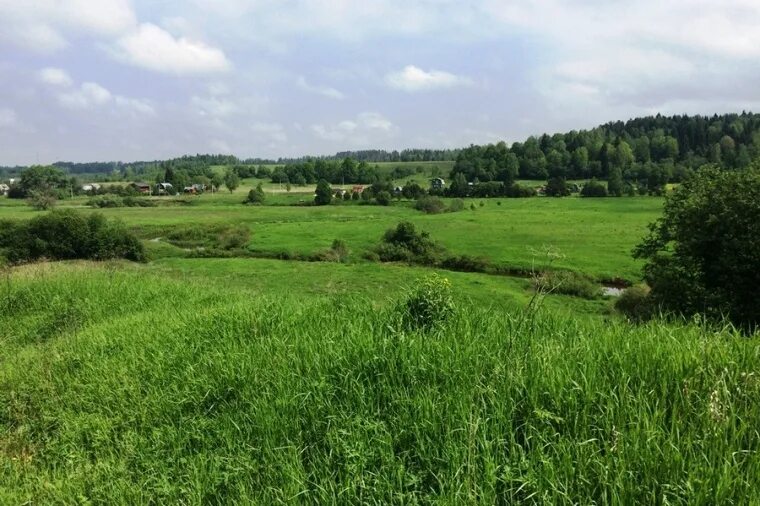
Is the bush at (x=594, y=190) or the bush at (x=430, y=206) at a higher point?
the bush at (x=594, y=190)

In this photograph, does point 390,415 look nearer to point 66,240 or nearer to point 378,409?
point 378,409

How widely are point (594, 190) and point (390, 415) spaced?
502 ft

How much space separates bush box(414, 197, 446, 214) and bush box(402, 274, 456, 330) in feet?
387

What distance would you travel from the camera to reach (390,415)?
4.24 meters

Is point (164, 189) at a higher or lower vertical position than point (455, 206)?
higher

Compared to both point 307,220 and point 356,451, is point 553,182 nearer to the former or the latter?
point 307,220

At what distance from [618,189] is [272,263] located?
110 meters

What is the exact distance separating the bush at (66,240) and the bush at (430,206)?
240 feet

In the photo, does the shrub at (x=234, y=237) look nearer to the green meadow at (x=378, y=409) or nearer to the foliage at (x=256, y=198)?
the foliage at (x=256, y=198)

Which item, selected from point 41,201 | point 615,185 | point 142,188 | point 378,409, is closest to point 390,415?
point 378,409

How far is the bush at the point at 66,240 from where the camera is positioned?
214 ft

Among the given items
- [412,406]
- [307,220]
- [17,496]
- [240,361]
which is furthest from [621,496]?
[307,220]

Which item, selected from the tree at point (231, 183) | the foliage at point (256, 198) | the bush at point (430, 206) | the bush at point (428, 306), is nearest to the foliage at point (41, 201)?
the foliage at point (256, 198)

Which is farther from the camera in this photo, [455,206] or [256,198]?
[256,198]
